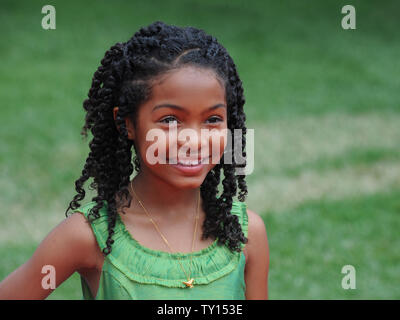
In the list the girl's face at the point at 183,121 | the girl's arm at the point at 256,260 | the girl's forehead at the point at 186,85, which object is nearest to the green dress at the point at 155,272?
the girl's arm at the point at 256,260

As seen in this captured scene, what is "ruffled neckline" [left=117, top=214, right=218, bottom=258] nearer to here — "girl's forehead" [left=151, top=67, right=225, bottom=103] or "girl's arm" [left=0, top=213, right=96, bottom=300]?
"girl's arm" [left=0, top=213, right=96, bottom=300]

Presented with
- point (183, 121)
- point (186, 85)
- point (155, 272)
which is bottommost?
point (155, 272)

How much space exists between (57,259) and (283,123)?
6.05m

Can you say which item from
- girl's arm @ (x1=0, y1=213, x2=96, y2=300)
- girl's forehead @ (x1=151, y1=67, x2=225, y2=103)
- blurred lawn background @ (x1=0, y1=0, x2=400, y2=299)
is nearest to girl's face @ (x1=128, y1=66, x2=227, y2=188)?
girl's forehead @ (x1=151, y1=67, x2=225, y2=103)

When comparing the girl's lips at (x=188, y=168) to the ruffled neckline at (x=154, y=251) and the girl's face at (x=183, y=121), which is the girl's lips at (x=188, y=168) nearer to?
the girl's face at (x=183, y=121)

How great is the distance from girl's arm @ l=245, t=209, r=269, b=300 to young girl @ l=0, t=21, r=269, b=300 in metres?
0.03

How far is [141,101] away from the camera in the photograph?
2305 mm

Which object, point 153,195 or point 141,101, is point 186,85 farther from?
point 153,195

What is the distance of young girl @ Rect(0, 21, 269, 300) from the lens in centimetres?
227

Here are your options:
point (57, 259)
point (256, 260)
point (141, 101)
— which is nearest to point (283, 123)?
point (256, 260)

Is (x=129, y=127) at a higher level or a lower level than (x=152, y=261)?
higher

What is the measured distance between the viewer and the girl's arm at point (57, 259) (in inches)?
91.4

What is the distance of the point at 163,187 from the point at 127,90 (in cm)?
37
